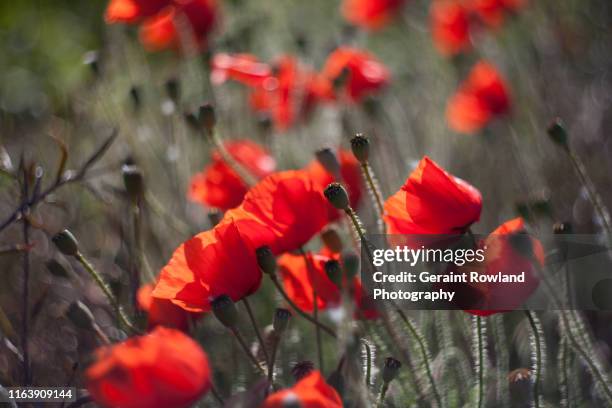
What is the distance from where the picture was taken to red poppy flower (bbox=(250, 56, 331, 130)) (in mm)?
2234

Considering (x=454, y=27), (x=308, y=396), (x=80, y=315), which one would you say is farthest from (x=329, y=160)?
(x=454, y=27)

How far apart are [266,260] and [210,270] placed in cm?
10

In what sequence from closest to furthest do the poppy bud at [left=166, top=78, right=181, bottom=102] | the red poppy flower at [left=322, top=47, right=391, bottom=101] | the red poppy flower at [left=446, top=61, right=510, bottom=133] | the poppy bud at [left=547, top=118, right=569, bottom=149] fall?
the poppy bud at [left=547, top=118, right=569, bottom=149]
the poppy bud at [left=166, top=78, right=181, bottom=102]
the red poppy flower at [left=322, top=47, right=391, bottom=101]
the red poppy flower at [left=446, top=61, right=510, bottom=133]

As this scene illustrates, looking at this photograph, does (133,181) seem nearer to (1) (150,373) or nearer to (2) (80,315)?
(2) (80,315)

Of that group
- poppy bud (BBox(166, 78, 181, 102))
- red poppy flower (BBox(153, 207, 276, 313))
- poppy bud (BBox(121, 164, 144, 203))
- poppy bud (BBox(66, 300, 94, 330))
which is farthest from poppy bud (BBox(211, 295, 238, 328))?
poppy bud (BBox(166, 78, 181, 102))

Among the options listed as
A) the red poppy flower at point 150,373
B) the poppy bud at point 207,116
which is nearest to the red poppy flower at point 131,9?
the poppy bud at point 207,116

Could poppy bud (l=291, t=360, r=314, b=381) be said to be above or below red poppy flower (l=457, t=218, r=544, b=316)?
below

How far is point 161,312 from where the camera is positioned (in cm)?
141

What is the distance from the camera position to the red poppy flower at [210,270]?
1.19m

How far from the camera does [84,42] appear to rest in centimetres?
446

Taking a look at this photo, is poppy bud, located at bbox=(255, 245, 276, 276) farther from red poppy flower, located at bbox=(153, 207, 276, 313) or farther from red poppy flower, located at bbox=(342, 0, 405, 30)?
red poppy flower, located at bbox=(342, 0, 405, 30)

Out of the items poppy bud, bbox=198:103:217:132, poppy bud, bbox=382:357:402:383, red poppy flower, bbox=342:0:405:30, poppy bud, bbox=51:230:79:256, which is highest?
red poppy flower, bbox=342:0:405:30

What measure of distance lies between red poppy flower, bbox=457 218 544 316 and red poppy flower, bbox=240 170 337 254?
27cm

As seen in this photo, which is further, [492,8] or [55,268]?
[492,8]
